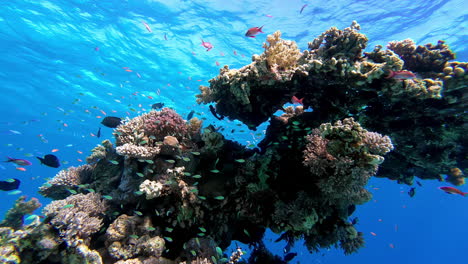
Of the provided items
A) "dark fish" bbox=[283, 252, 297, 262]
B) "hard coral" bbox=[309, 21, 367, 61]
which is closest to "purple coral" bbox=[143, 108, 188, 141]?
"hard coral" bbox=[309, 21, 367, 61]

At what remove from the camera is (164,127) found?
19.6 feet

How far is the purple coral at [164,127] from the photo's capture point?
19.5ft

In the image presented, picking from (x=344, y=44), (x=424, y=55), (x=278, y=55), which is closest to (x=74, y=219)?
(x=278, y=55)

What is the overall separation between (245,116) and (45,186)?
265 inches

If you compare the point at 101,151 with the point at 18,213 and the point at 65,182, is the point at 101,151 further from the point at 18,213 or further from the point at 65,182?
the point at 18,213

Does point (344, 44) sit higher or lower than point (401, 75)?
higher

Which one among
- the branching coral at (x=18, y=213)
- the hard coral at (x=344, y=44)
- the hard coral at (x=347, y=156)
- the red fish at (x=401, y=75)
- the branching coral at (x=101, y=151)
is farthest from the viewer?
the branching coral at (x=101, y=151)

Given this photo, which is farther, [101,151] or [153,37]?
[153,37]

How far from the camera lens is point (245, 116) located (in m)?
7.23

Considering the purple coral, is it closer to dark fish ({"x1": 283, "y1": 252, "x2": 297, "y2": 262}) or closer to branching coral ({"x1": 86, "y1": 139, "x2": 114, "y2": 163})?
branching coral ({"x1": 86, "y1": 139, "x2": 114, "y2": 163})

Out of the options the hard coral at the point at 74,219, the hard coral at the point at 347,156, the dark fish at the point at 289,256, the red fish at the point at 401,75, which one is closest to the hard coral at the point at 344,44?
the red fish at the point at 401,75

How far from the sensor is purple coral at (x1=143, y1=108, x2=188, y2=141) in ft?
19.5

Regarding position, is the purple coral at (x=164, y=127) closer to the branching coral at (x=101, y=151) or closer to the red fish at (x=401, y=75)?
the branching coral at (x=101, y=151)

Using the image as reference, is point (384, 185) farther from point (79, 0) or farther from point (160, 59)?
point (79, 0)
